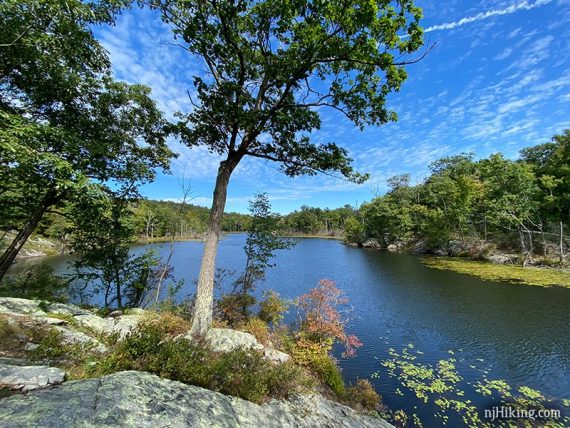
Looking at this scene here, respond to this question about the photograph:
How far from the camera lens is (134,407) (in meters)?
3.26

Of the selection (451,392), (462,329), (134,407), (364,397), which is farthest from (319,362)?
(462,329)

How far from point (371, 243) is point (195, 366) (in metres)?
61.0

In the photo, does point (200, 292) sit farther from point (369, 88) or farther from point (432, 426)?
point (369, 88)

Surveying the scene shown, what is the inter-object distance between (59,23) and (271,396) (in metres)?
9.10

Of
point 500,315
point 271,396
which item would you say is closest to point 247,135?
point 271,396

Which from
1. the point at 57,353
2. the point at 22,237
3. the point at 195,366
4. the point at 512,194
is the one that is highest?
the point at 512,194

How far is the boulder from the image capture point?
6035cm

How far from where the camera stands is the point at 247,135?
8.40 metres

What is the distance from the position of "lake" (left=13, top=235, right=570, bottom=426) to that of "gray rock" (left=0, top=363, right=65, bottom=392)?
28.1 ft

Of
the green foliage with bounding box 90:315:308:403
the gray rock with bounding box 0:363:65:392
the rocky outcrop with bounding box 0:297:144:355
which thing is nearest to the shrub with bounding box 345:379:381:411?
the green foliage with bounding box 90:315:308:403

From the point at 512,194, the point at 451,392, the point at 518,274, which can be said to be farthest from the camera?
the point at 512,194

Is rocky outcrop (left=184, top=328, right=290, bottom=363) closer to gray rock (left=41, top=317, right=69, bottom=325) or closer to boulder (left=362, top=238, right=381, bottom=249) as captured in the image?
gray rock (left=41, top=317, right=69, bottom=325)

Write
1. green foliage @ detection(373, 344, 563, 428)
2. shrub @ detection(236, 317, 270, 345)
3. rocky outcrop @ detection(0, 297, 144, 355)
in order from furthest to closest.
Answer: shrub @ detection(236, 317, 270, 345)
green foliage @ detection(373, 344, 563, 428)
rocky outcrop @ detection(0, 297, 144, 355)

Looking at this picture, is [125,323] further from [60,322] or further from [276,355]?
[276,355]
